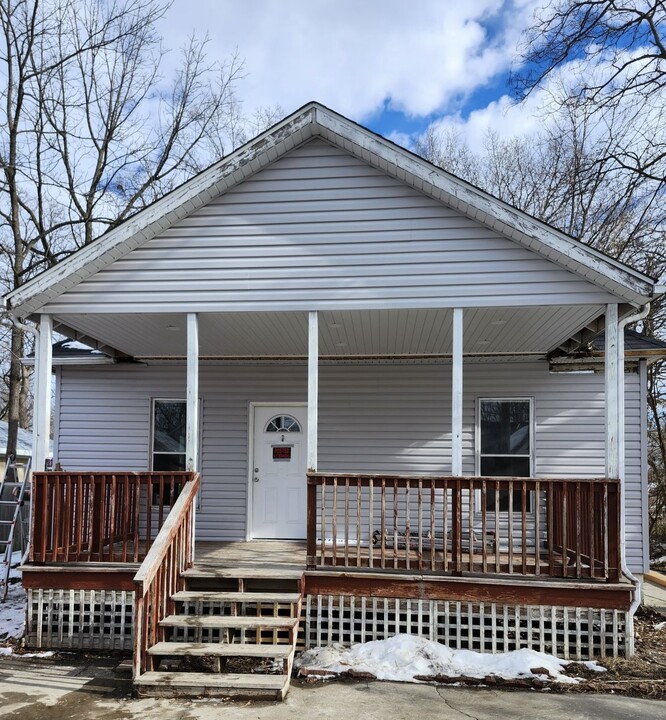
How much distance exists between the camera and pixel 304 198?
677 centimetres

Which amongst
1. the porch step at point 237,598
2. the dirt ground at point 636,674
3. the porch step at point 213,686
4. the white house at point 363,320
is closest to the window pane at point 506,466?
the white house at point 363,320

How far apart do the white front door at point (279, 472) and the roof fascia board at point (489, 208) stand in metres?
4.32

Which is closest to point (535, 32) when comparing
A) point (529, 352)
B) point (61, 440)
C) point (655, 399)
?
point (529, 352)

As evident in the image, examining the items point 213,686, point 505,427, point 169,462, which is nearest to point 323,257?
point 213,686

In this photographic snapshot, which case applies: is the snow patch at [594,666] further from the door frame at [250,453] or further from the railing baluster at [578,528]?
the door frame at [250,453]

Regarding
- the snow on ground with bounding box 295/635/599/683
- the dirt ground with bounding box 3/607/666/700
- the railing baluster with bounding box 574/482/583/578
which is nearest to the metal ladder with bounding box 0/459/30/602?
the dirt ground with bounding box 3/607/666/700

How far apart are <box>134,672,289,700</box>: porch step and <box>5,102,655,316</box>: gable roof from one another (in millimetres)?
4042

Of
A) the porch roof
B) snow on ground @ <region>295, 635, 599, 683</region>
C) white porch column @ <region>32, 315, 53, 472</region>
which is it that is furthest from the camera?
the porch roof

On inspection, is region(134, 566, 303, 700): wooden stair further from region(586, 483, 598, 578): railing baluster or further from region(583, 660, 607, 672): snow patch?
region(586, 483, 598, 578): railing baluster

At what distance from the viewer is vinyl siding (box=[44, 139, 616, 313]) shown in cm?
648

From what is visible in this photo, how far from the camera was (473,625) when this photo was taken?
6281 millimetres

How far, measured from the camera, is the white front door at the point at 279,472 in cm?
934

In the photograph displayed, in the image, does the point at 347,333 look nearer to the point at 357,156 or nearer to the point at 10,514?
the point at 357,156

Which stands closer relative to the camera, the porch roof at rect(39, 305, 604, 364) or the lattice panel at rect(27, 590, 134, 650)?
the lattice panel at rect(27, 590, 134, 650)
